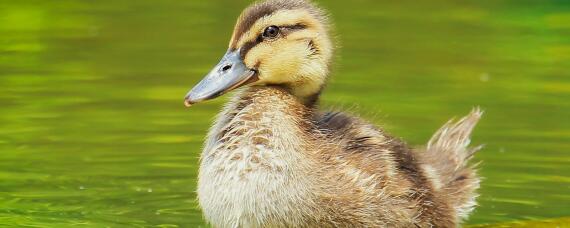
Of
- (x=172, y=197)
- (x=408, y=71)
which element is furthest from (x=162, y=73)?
(x=172, y=197)

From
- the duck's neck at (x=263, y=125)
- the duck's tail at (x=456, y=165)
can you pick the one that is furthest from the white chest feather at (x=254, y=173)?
the duck's tail at (x=456, y=165)

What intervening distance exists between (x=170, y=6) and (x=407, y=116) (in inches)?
260

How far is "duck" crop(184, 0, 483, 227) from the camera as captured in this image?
9.12 meters

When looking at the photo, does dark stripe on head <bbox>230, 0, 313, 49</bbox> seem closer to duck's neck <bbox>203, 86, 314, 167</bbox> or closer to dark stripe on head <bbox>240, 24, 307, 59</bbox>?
dark stripe on head <bbox>240, 24, 307, 59</bbox>

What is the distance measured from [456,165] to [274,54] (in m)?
2.28

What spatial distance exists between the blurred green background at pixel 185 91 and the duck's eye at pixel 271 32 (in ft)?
2.27

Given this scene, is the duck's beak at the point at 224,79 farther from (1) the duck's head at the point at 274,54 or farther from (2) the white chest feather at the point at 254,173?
(2) the white chest feather at the point at 254,173

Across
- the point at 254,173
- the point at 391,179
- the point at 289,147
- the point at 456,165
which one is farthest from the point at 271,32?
the point at 456,165

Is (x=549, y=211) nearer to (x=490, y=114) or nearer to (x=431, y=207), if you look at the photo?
(x=431, y=207)

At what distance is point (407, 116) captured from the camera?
45.4ft

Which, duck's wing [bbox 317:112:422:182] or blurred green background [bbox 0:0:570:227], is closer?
duck's wing [bbox 317:112:422:182]

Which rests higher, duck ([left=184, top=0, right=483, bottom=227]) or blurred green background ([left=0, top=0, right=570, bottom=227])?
duck ([left=184, top=0, right=483, bottom=227])

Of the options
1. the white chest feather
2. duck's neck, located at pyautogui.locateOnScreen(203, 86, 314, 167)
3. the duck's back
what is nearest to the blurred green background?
the duck's back

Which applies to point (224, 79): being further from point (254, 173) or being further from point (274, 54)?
point (254, 173)
